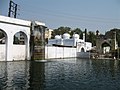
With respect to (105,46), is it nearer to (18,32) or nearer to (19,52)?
(18,32)

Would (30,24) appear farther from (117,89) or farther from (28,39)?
(117,89)

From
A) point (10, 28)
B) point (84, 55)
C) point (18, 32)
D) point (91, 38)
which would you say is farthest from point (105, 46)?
point (10, 28)

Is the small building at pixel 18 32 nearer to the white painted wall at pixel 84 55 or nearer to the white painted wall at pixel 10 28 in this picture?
the white painted wall at pixel 10 28

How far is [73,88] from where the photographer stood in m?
15.8

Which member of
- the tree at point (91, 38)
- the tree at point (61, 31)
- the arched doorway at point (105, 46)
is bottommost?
the arched doorway at point (105, 46)

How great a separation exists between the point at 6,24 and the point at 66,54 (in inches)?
1037

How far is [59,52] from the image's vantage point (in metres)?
59.8

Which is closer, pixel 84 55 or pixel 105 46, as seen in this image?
pixel 84 55

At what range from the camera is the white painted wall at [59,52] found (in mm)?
53769

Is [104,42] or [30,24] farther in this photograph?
[104,42]

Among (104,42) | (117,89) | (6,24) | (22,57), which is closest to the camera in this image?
(117,89)

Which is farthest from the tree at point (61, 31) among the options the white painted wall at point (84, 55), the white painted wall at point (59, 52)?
the white painted wall at point (59, 52)

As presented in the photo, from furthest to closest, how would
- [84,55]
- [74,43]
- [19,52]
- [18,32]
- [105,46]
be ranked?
[105,46] < [74,43] < [84,55] < [18,32] < [19,52]

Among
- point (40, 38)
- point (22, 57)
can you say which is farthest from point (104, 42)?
point (22, 57)
